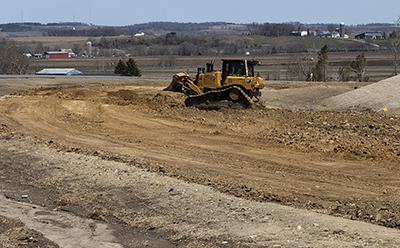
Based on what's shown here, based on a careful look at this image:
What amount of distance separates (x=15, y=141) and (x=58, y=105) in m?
8.07

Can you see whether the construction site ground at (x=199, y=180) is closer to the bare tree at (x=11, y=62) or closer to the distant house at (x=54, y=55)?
the bare tree at (x=11, y=62)

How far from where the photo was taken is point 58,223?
9891mm

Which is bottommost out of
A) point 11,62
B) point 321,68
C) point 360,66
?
point 11,62

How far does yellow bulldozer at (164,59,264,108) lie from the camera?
23078 mm

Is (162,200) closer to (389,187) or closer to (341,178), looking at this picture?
(341,178)

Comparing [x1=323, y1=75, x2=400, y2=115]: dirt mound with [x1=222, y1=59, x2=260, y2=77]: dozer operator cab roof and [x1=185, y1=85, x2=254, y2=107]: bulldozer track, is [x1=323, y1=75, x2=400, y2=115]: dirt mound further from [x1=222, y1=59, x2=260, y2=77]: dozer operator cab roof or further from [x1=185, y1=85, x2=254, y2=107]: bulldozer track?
[x1=185, y1=85, x2=254, y2=107]: bulldozer track

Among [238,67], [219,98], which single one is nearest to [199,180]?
[219,98]

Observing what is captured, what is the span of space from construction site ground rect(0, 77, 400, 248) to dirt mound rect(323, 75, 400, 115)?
507 centimetres

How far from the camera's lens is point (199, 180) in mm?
11719

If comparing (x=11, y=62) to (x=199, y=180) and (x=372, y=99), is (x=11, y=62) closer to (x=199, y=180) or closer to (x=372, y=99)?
(x=372, y=99)

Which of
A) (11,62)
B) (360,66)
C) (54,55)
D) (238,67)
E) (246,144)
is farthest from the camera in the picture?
(54,55)

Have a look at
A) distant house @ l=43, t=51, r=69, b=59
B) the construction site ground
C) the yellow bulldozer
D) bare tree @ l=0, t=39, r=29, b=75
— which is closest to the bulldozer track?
the yellow bulldozer

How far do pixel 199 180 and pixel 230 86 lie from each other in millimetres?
12121

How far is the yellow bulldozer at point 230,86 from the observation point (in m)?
23.1
